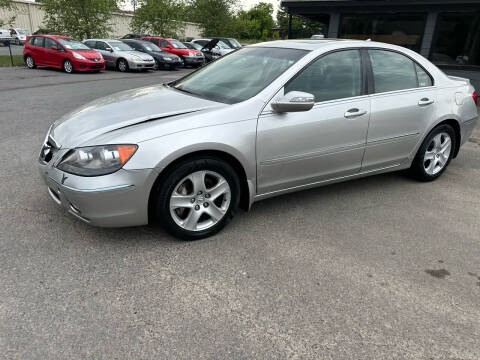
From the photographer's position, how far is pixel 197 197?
310 cm

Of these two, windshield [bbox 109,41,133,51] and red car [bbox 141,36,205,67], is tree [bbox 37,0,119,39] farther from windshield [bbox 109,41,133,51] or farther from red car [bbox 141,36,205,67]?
windshield [bbox 109,41,133,51]

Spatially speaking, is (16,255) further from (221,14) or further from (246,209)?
(221,14)

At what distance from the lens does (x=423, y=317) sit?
2.43 metres

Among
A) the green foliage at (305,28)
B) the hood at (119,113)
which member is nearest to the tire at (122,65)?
the green foliage at (305,28)

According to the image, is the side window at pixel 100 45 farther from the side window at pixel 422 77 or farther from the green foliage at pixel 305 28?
the side window at pixel 422 77

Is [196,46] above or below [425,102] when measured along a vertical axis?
below

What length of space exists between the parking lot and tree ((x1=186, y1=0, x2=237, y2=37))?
35.6m

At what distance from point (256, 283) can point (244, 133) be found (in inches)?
46.8

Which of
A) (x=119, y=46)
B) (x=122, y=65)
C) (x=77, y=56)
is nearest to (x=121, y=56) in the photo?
(x=122, y=65)

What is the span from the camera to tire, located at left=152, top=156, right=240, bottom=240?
9.62 ft

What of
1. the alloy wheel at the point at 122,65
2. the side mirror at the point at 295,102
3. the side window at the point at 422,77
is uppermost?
the side window at the point at 422,77

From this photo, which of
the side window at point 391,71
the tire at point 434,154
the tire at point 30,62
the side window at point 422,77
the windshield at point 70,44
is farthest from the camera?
the tire at point 30,62

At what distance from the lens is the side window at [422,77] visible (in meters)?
4.29

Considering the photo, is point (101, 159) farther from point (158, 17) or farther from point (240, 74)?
point (158, 17)
